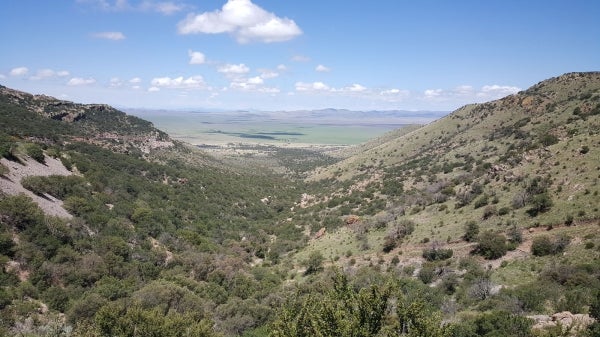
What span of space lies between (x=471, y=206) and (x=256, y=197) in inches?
2018

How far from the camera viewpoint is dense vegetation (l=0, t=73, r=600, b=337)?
22250 mm

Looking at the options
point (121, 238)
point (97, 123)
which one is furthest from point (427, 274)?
point (97, 123)

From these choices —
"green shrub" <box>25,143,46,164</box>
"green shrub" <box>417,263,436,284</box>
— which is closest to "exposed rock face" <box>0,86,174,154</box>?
"green shrub" <box>25,143,46,164</box>

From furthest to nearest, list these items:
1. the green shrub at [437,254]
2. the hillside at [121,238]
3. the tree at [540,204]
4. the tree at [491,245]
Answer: the tree at [540,204], the green shrub at [437,254], the tree at [491,245], the hillside at [121,238]

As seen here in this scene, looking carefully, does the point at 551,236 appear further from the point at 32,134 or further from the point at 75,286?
the point at 32,134

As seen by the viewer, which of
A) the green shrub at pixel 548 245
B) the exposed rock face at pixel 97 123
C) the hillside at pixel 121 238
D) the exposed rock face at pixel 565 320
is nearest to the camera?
the exposed rock face at pixel 565 320

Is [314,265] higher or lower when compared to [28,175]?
lower

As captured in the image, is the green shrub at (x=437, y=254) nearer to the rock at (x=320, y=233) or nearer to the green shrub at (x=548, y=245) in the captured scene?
the green shrub at (x=548, y=245)

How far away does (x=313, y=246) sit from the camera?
53.4 meters

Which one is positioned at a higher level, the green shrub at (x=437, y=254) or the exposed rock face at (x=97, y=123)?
the exposed rock face at (x=97, y=123)

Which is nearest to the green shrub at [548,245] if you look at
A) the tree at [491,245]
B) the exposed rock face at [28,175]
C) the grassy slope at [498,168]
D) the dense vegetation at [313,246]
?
the dense vegetation at [313,246]

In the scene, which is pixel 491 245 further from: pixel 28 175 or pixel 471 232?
pixel 28 175

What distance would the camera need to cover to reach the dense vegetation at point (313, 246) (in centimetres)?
2225

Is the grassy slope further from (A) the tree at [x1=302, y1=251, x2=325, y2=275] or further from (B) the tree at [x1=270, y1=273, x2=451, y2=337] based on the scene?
(B) the tree at [x1=270, y1=273, x2=451, y2=337]
